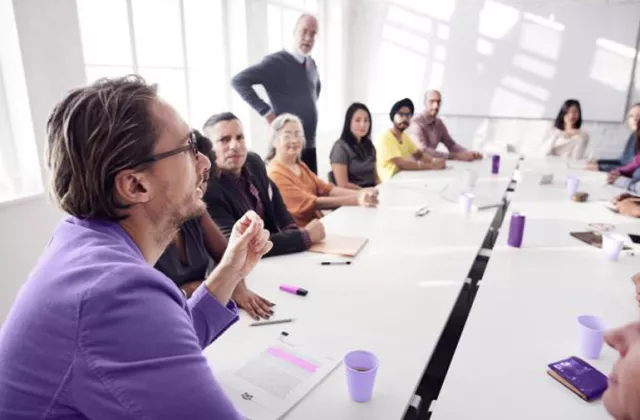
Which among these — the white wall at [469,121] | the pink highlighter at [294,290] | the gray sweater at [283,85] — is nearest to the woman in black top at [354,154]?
the gray sweater at [283,85]

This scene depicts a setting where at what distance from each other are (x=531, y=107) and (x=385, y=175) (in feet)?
9.25

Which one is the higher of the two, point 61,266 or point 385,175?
point 61,266

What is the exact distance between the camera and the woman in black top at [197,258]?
1.34m

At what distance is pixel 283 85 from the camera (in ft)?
11.3

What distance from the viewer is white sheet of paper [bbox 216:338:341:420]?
3.01ft

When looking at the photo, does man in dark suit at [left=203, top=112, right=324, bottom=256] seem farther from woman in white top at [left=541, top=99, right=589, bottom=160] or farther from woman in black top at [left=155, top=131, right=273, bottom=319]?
woman in white top at [left=541, top=99, right=589, bottom=160]

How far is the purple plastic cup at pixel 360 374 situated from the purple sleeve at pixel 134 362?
14.6 inches

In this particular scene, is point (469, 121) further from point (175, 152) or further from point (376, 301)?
point (175, 152)

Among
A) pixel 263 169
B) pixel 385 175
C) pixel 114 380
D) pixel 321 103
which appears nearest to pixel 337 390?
pixel 114 380

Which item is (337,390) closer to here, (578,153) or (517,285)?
(517,285)

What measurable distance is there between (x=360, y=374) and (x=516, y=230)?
1227 millimetres

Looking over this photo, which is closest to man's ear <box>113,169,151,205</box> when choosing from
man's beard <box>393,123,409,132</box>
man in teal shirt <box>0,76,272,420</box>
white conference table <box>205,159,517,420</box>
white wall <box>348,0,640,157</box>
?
man in teal shirt <box>0,76,272,420</box>

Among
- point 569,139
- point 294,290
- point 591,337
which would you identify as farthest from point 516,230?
point 569,139

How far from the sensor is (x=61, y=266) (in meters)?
0.65
